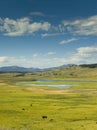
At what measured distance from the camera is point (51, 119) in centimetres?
5272

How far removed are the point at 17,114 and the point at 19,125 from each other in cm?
1259

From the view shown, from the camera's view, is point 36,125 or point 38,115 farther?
point 38,115

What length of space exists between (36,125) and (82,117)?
40.2 feet

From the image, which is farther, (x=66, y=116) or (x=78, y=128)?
(x=66, y=116)

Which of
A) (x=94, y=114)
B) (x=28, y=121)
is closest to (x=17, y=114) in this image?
(x=28, y=121)

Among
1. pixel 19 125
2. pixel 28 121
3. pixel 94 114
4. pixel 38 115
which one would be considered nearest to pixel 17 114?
pixel 38 115

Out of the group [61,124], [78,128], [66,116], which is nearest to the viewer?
[78,128]

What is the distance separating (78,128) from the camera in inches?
1757

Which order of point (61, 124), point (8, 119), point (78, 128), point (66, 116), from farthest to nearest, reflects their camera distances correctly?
point (66, 116) → point (8, 119) → point (61, 124) → point (78, 128)

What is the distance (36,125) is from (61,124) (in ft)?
14.4

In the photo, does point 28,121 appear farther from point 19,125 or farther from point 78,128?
point 78,128

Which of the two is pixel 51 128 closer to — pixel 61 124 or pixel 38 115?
pixel 61 124

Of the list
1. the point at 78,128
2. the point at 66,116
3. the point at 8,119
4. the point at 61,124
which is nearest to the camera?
the point at 78,128

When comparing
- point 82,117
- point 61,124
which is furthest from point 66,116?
point 61,124
